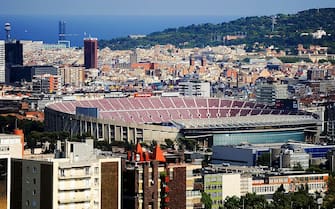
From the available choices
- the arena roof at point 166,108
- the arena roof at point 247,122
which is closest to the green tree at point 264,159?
the arena roof at point 247,122

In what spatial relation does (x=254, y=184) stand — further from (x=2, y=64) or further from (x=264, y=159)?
(x=2, y=64)

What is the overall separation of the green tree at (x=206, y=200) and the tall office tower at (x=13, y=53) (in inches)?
3169

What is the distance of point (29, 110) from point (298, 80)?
95.0 feet

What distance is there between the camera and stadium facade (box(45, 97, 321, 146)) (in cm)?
6225

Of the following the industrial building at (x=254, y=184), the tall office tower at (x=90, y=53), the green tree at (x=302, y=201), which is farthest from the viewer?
the tall office tower at (x=90, y=53)

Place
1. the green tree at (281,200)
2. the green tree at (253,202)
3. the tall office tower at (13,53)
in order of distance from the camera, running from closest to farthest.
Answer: the green tree at (253,202), the green tree at (281,200), the tall office tower at (13,53)

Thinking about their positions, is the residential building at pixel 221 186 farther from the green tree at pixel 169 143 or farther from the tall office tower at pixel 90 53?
the tall office tower at pixel 90 53

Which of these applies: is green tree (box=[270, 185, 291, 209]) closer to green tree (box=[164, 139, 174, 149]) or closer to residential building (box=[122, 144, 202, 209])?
residential building (box=[122, 144, 202, 209])

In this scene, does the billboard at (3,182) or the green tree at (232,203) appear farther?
the green tree at (232,203)

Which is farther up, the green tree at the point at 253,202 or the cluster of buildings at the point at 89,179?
the cluster of buildings at the point at 89,179

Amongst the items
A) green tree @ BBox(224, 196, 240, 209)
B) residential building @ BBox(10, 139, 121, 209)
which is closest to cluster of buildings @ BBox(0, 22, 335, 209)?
residential building @ BBox(10, 139, 121, 209)

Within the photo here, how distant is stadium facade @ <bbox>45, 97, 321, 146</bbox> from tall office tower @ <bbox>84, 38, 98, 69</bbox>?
52.2 meters

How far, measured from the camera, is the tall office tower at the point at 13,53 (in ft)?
390

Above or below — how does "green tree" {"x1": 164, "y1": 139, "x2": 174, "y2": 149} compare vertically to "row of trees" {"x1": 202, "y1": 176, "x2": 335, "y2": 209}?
below
